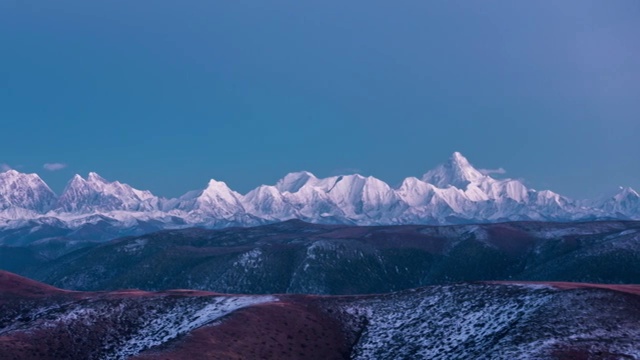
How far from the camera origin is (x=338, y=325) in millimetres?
111312

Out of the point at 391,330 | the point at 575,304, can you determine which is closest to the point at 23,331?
the point at 391,330

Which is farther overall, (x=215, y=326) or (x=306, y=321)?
(x=306, y=321)

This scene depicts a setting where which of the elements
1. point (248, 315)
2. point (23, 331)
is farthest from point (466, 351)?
point (23, 331)

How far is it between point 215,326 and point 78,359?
65.5 ft

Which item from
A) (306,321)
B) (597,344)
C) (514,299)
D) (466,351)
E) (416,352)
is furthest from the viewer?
(306,321)

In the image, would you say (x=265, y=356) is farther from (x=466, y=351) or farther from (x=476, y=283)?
(x=476, y=283)

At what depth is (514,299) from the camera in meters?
102

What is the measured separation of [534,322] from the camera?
291 ft

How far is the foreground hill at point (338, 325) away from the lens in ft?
279

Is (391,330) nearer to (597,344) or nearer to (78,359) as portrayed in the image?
(597,344)

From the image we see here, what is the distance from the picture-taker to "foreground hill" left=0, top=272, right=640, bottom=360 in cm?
8519

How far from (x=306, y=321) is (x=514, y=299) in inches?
1224

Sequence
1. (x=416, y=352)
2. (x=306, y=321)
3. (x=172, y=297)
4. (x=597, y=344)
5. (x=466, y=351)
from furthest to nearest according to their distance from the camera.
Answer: (x=172, y=297) → (x=306, y=321) → (x=416, y=352) → (x=466, y=351) → (x=597, y=344)

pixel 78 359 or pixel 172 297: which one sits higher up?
pixel 172 297
